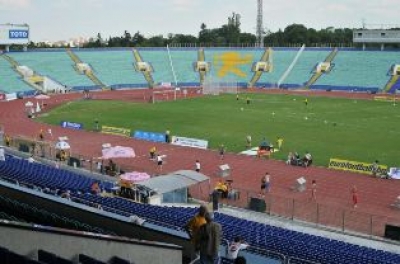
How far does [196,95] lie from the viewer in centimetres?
7450

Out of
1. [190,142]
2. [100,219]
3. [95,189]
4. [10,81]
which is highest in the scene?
[10,81]

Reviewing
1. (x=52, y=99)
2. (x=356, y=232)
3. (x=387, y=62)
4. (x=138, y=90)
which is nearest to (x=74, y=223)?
(x=356, y=232)

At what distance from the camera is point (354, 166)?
3158 cm

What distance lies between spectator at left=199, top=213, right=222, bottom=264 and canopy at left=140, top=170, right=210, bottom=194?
1340 centimetres

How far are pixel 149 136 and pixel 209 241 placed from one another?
33.3m

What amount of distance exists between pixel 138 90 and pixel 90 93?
28.2 ft

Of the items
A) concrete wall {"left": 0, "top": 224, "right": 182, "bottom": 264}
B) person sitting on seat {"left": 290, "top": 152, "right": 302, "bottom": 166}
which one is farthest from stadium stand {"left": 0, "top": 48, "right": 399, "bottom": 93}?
concrete wall {"left": 0, "top": 224, "right": 182, "bottom": 264}

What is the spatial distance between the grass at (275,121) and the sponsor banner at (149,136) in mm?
2763

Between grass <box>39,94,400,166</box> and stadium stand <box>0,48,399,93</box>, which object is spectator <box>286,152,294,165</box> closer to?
grass <box>39,94,400,166</box>

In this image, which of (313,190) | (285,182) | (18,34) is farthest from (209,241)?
(18,34)

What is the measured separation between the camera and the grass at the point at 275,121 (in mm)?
38375

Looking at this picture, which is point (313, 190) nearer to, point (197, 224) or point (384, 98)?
point (197, 224)

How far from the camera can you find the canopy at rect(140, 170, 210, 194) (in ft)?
74.1

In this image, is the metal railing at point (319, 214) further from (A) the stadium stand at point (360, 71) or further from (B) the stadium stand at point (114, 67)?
(B) the stadium stand at point (114, 67)
